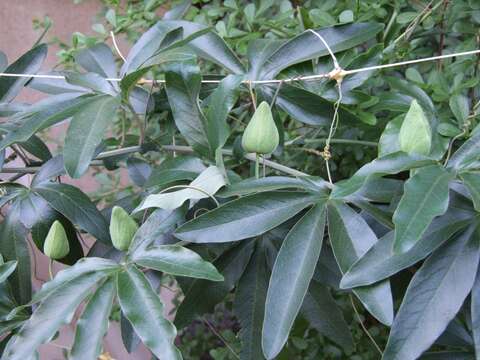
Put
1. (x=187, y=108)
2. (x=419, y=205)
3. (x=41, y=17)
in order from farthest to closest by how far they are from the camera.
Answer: (x=41, y=17)
(x=187, y=108)
(x=419, y=205)

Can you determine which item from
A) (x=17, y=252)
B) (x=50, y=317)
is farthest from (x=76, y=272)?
(x=17, y=252)

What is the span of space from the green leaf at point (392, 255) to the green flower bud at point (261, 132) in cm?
15

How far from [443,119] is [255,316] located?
0.42m

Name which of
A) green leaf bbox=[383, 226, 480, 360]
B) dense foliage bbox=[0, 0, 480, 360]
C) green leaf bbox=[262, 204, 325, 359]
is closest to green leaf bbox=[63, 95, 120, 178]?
dense foliage bbox=[0, 0, 480, 360]

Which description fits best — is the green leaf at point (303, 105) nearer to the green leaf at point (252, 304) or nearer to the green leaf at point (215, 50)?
the green leaf at point (215, 50)

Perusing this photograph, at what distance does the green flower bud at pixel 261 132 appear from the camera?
0.58 metres

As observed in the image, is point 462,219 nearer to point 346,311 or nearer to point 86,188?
point 346,311

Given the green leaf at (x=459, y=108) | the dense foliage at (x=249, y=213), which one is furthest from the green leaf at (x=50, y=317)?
the green leaf at (x=459, y=108)

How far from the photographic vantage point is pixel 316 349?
3.66 feet

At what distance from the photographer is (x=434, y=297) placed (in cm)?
48

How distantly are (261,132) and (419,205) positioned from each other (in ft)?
0.64

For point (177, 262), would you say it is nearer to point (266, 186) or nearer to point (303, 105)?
point (266, 186)

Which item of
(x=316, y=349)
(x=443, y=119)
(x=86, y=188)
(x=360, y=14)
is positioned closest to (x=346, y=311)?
(x=316, y=349)

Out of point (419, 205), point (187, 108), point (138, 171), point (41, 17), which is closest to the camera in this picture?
point (419, 205)
